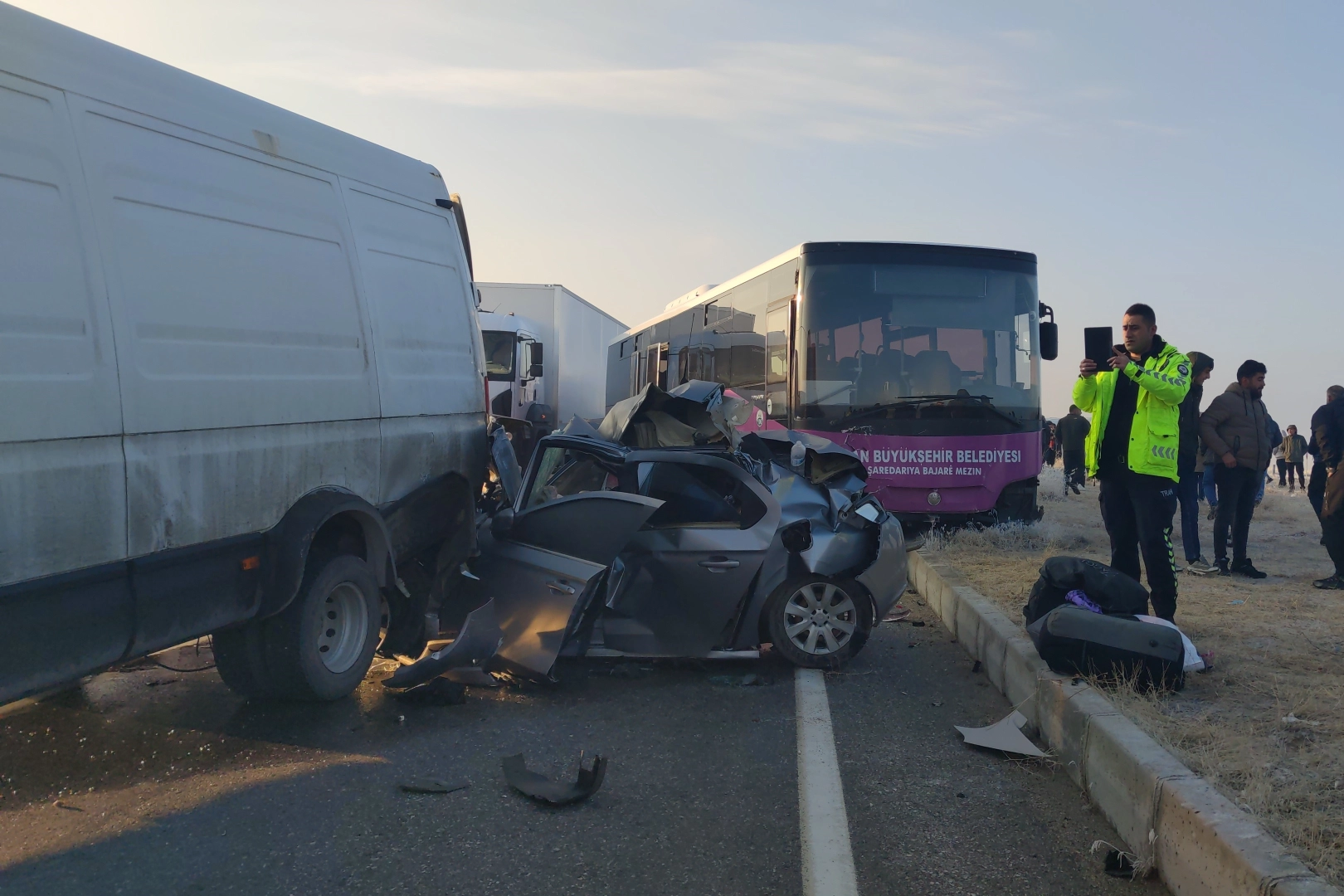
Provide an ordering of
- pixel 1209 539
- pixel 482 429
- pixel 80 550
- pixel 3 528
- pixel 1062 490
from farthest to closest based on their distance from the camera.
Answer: pixel 1062 490, pixel 1209 539, pixel 482 429, pixel 80 550, pixel 3 528

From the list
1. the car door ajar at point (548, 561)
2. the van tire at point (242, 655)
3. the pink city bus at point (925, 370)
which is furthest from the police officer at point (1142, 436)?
the pink city bus at point (925, 370)

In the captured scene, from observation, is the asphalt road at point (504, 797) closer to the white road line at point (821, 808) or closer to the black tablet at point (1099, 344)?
the white road line at point (821, 808)

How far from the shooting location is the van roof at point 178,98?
3842 millimetres

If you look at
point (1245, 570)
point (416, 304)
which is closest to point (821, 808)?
point (416, 304)

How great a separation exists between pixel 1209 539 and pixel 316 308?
39.2 feet

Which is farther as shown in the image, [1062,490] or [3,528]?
[1062,490]

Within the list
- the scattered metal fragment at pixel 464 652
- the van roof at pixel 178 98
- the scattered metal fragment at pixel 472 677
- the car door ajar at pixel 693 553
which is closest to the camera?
the van roof at pixel 178 98

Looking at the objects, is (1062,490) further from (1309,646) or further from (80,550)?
(80,550)

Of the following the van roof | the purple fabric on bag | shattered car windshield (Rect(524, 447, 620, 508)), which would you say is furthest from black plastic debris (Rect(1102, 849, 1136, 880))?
the van roof

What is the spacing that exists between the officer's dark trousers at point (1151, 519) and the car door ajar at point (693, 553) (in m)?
2.08

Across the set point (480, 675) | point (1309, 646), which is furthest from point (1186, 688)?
point (480, 675)

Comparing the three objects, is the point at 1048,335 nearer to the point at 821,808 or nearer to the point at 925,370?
the point at 925,370

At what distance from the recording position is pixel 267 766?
4527 mm

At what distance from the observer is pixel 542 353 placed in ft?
72.8
